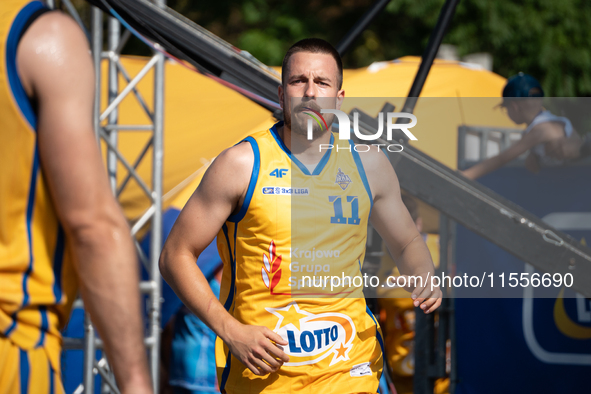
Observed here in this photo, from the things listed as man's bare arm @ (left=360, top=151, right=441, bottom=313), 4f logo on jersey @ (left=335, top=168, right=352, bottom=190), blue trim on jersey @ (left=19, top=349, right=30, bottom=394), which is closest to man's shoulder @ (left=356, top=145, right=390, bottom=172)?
man's bare arm @ (left=360, top=151, right=441, bottom=313)

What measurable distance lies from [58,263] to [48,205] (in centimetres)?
11

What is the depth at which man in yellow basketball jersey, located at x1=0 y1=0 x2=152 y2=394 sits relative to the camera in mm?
1046

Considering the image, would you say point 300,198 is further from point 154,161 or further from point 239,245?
point 154,161

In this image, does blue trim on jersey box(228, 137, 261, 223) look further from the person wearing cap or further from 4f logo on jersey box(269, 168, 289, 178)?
the person wearing cap

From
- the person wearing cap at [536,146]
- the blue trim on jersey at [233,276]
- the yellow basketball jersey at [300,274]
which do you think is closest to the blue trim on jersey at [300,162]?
the yellow basketball jersey at [300,274]

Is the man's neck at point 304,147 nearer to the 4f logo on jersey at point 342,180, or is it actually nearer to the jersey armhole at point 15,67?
the 4f logo on jersey at point 342,180

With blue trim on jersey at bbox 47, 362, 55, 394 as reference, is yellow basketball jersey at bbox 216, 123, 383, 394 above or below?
above

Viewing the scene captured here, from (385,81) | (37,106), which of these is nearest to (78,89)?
(37,106)

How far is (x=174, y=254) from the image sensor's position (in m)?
2.26

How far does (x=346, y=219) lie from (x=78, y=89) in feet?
4.44

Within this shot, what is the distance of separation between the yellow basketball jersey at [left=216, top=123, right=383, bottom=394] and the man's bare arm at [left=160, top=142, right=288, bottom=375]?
0.05 m

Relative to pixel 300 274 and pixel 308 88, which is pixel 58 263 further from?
pixel 308 88

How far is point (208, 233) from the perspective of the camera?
222 cm

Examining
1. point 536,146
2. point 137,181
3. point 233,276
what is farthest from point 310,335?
point 137,181
